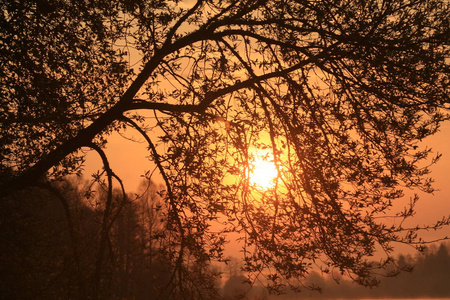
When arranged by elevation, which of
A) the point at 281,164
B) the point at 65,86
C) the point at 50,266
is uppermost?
the point at 65,86

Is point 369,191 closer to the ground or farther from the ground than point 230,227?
farther from the ground

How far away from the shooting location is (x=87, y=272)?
11.4 m

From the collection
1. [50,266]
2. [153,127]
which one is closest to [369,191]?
[153,127]

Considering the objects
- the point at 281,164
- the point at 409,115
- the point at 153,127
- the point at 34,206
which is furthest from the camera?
the point at 34,206

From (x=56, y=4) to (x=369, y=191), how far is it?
7787mm

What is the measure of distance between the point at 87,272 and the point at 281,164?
589 centimetres

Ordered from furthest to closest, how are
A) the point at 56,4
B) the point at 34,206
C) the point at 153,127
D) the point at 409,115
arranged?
the point at 34,206 < the point at 153,127 < the point at 56,4 < the point at 409,115

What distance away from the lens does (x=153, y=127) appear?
11.1 meters

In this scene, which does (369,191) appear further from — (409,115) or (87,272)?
(87,272)

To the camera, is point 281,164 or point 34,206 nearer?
point 281,164

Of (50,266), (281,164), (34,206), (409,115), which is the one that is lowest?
(50,266)

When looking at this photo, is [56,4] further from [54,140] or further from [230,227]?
[230,227]

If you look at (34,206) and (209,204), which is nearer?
(209,204)

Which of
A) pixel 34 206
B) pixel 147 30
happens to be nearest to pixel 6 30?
pixel 147 30
